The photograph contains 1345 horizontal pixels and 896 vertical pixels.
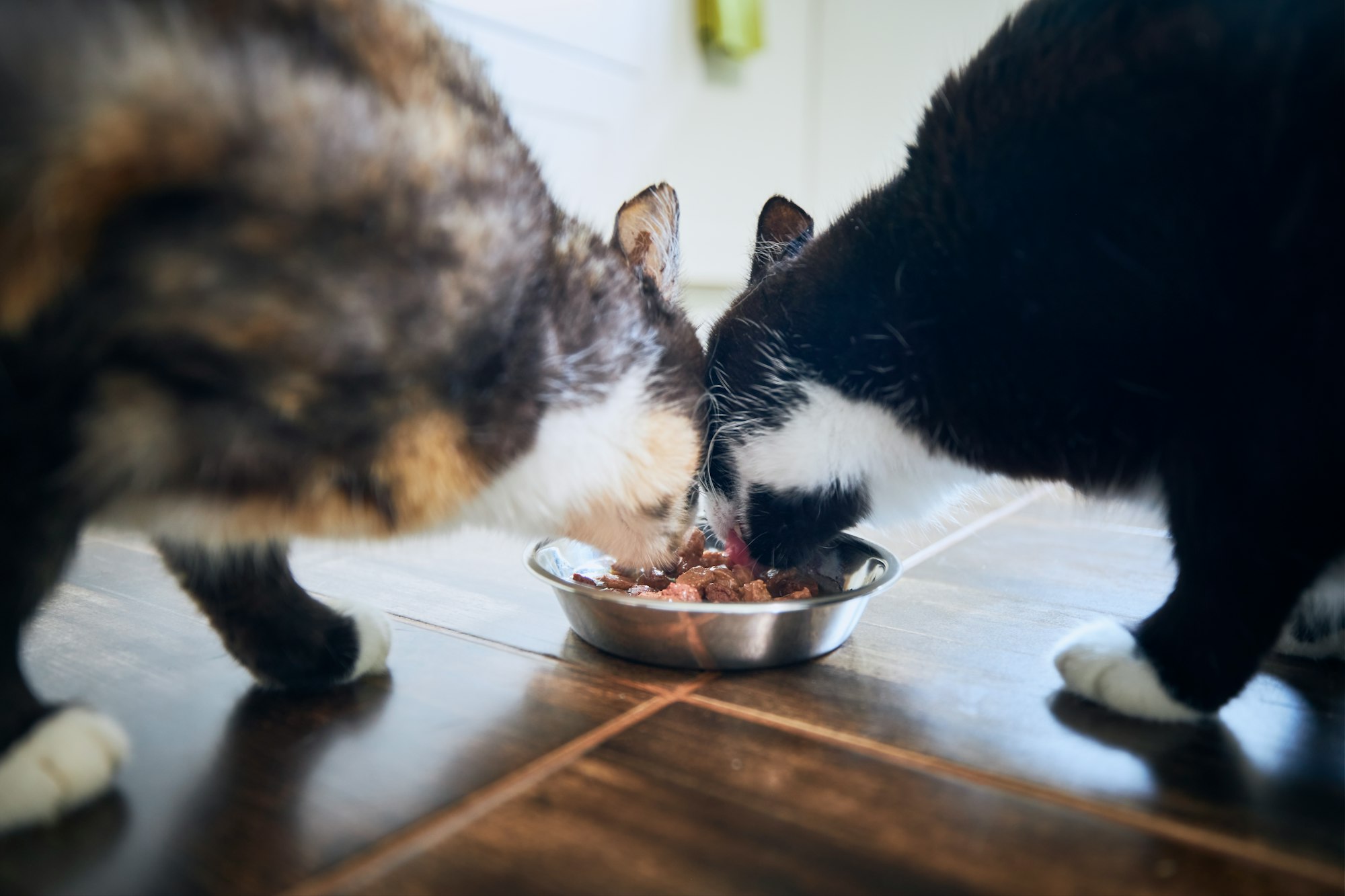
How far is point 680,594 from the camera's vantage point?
104 centimetres

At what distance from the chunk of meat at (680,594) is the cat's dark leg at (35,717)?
1.80 ft

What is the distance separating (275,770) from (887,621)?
28.9 inches

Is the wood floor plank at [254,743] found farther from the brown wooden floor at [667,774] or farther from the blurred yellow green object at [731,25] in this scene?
the blurred yellow green object at [731,25]

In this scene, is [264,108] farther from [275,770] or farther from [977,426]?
[977,426]

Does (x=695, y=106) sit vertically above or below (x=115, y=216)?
above

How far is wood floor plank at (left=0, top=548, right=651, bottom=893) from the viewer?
0.59 meters

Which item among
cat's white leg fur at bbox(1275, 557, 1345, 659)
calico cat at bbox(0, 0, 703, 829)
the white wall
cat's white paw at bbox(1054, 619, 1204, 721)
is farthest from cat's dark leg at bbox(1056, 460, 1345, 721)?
the white wall

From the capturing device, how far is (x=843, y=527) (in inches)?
47.2

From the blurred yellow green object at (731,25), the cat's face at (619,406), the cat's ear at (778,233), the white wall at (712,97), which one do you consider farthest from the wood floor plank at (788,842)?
the blurred yellow green object at (731,25)

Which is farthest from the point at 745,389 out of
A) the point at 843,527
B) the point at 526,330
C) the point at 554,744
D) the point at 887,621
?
the point at 554,744

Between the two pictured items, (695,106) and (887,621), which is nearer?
(887,621)

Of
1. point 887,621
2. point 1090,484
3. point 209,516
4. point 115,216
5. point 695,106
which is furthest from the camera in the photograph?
point 695,106

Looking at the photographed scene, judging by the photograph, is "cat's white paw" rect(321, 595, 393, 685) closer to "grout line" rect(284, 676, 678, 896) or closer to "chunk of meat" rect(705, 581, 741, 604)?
"grout line" rect(284, 676, 678, 896)

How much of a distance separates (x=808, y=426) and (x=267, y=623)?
2.21 ft
